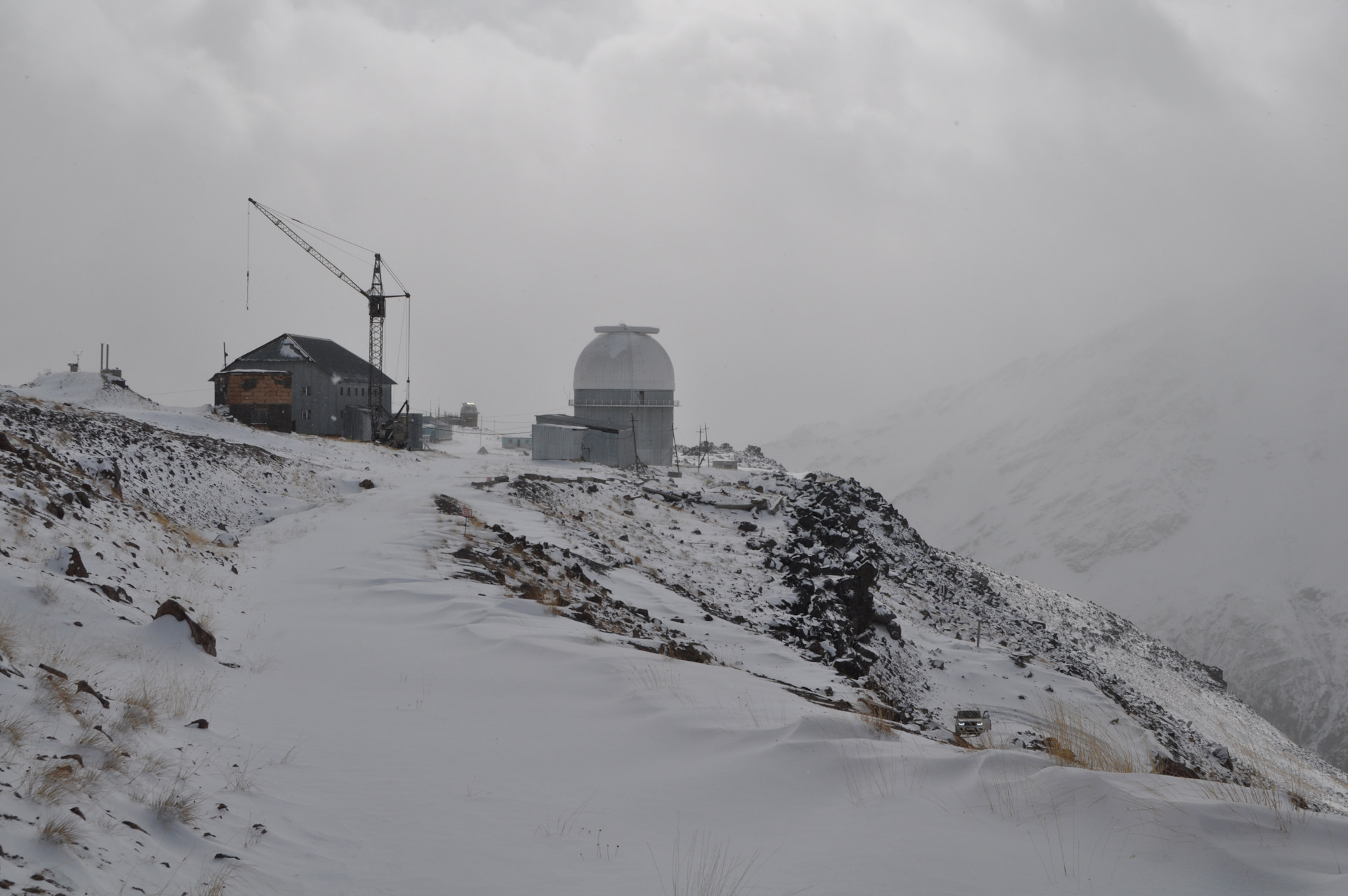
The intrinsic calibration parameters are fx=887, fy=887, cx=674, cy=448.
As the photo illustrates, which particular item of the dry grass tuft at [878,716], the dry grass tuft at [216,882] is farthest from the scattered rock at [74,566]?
the dry grass tuft at [878,716]

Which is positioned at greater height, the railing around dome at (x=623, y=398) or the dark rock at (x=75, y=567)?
the railing around dome at (x=623, y=398)

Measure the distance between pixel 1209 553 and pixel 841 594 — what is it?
126m

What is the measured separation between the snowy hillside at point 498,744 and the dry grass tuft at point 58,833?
0.01m

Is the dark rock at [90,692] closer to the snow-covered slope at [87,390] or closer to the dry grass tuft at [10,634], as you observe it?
the dry grass tuft at [10,634]

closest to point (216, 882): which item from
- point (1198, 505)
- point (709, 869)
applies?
point (709, 869)

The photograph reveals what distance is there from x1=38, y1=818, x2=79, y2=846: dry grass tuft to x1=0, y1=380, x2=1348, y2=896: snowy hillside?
0.03 feet

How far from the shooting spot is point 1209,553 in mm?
124562

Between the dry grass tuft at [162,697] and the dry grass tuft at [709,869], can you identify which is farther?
the dry grass tuft at [162,697]

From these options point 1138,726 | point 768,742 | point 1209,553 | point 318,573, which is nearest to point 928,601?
point 1138,726

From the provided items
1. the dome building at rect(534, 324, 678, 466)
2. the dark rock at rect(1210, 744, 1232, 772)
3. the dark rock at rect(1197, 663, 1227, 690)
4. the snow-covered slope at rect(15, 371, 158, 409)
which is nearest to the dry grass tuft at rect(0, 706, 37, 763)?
the dark rock at rect(1210, 744, 1232, 772)

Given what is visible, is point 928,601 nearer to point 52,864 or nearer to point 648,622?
point 648,622

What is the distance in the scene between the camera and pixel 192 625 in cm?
940

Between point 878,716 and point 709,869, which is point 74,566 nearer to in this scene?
point 709,869

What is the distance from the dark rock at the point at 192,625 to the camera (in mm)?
9391
